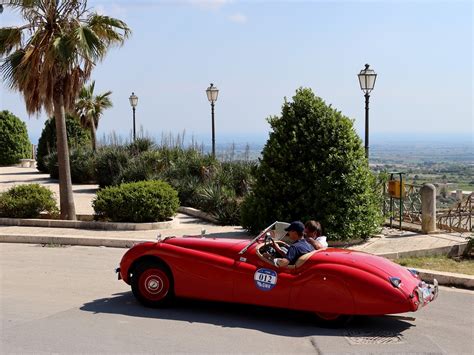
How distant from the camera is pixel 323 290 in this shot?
7.30 metres

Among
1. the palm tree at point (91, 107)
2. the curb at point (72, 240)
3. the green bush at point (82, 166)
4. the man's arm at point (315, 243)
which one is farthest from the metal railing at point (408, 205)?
the palm tree at point (91, 107)

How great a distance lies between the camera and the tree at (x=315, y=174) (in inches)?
500

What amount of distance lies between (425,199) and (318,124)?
296cm

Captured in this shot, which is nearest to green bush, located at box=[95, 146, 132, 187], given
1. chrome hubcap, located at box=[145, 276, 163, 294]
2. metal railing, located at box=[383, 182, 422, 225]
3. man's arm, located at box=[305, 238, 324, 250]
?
metal railing, located at box=[383, 182, 422, 225]

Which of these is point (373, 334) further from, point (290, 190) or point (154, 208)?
point (154, 208)

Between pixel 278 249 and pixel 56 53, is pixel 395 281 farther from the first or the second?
pixel 56 53

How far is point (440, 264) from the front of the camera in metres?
11.0

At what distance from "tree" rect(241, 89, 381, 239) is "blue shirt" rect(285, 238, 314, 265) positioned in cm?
480

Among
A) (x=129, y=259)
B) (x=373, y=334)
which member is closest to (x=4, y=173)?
(x=129, y=259)

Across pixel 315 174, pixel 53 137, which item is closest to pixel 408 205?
pixel 315 174

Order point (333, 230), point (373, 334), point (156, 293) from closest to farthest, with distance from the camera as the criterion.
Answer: point (373, 334) → point (156, 293) → point (333, 230)

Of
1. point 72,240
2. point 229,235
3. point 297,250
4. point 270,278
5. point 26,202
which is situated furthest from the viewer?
point 26,202

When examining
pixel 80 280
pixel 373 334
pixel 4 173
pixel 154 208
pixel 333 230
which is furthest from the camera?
pixel 4 173

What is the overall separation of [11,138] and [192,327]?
1339 inches
